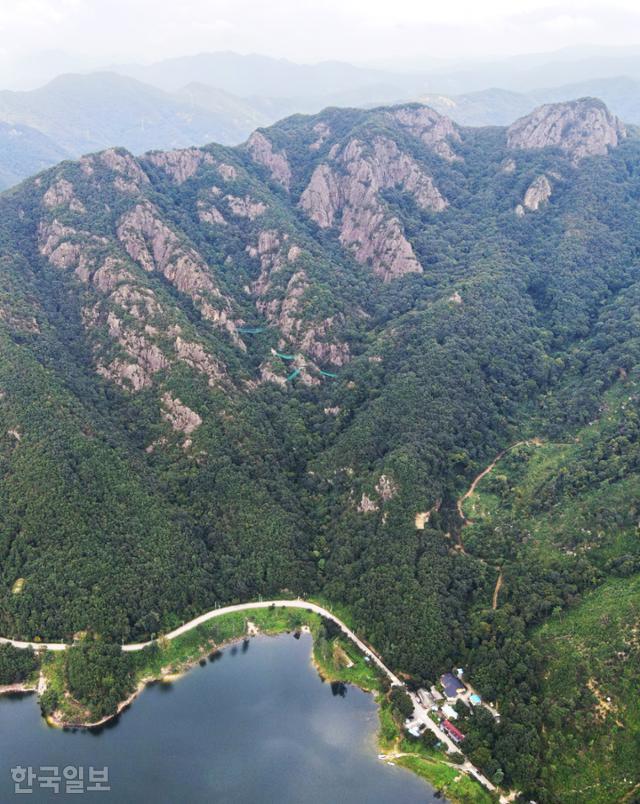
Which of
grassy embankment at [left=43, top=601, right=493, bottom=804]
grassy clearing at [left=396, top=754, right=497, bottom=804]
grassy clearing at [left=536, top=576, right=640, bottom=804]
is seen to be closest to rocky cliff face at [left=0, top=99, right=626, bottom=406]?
grassy embankment at [left=43, top=601, right=493, bottom=804]

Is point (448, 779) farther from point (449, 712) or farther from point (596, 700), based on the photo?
point (596, 700)

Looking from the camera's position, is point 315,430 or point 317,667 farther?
point 315,430

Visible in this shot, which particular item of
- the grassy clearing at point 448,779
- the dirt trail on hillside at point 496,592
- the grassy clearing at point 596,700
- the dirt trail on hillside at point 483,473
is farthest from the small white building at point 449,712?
the dirt trail on hillside at point 483,473

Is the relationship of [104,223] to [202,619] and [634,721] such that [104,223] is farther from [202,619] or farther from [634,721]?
[634,721]

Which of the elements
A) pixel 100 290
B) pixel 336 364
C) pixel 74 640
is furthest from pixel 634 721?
pixel 100 290

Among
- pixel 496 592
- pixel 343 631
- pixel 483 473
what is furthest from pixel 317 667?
pixel 483 473
